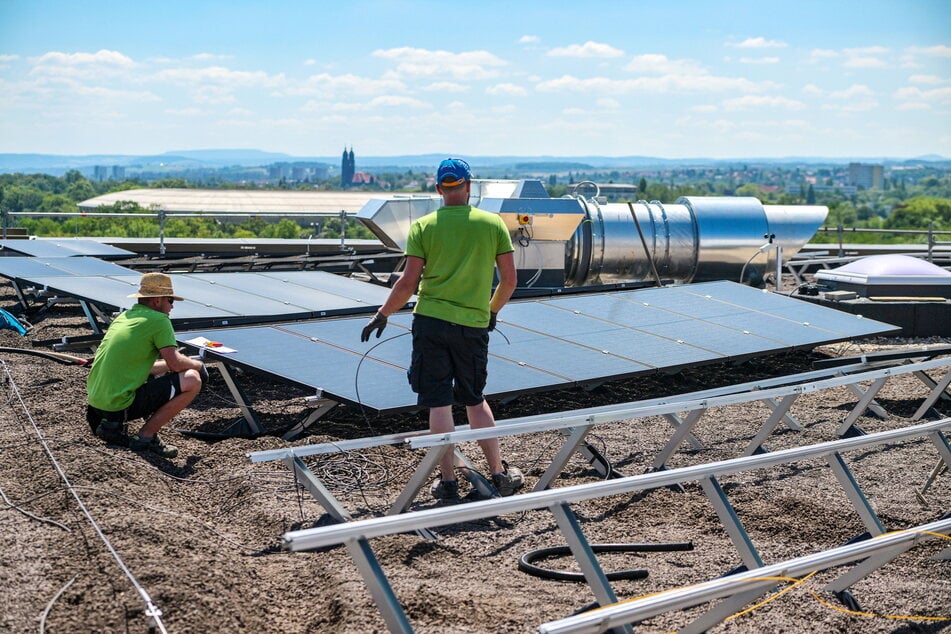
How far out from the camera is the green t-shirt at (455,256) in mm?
7098

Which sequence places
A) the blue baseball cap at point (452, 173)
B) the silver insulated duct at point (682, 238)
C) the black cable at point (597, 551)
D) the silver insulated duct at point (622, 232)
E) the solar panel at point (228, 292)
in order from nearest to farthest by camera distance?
1. the black cable at point (597, 551)
2. the blue baseball cap at point (452, 173)
3. the solar panel at point (228, 292)
4. the silver insulated duct at point (622, 232)
5. the silver insulated duct at point (682, 238)

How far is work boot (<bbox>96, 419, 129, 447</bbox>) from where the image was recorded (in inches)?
315

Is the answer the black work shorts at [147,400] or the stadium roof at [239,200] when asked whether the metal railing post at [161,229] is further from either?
the stadium roof at [239,200]

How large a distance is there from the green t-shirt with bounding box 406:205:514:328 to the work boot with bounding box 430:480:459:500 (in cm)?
110

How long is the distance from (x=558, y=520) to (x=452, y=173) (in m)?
2.90

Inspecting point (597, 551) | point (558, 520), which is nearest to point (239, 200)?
point (597, 551)

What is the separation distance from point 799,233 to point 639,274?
369 centimetres

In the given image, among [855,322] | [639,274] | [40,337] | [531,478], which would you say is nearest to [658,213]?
[639,274]

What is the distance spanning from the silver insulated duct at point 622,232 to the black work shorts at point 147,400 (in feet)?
28.2

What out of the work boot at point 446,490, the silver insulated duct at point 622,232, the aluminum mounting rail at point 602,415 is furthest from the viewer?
the silver insulated duct at point 622,232

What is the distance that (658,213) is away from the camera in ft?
61.3

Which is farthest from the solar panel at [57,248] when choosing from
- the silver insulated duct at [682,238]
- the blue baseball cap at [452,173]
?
the blue baseball cap at [452,173]

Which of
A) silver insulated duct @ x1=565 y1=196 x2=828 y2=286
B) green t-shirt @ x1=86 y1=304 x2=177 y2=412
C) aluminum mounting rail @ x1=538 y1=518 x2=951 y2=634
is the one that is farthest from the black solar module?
aluminum mounting rail @ x1=538 y1=518 x2=951 y2=634

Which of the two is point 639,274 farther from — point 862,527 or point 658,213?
point 862,527
